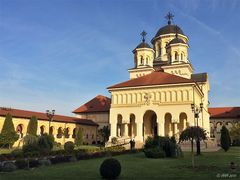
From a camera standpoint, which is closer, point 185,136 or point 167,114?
point 185,136

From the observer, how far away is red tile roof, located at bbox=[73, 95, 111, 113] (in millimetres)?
68688

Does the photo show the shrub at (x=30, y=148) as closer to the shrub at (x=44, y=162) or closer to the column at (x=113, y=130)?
the shrub at (x=44, y=162)

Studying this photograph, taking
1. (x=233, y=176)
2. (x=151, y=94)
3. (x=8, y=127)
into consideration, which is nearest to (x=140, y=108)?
(x=151, y=94)

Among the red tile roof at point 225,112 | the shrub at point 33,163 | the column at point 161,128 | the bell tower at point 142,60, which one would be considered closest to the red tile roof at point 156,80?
the column at point 161,128

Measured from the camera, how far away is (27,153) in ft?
70.1

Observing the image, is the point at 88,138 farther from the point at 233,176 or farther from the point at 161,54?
the point at 233,176

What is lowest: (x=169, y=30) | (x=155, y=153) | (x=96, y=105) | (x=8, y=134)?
(x=155, y=153)

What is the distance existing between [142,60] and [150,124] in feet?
45.8

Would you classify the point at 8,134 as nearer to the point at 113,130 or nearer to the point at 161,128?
the point at 113,130

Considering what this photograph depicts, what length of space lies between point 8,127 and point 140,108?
63.9 ft

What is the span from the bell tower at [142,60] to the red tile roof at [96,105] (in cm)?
1125

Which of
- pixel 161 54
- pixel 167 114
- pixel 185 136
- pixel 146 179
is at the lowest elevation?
pixel 146 179

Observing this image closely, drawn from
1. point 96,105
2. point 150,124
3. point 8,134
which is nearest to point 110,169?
point 8,134

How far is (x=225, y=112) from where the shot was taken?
70.8 m
